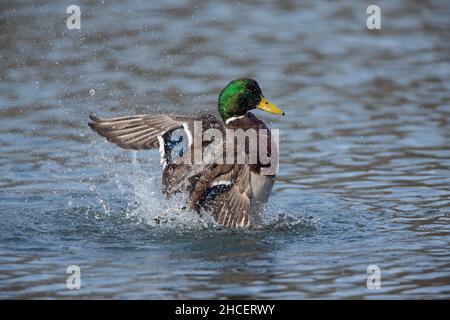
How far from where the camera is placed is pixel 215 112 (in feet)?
35.9

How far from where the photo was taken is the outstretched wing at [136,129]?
26.6 feet

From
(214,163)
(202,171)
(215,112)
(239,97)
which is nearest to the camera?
(214,163)

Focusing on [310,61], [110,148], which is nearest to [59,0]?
[310,61]

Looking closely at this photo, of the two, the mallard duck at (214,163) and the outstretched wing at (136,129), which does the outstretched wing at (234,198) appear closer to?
the mallard duck at (214,163)

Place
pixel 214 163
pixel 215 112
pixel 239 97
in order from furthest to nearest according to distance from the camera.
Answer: pixel 215 112 < pixel 239 97 < pixel 214 163

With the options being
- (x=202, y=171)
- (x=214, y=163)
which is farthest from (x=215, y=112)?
(x=214, y=163)

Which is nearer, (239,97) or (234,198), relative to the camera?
(234,198)

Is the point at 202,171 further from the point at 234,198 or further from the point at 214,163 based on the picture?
the point at 234,198

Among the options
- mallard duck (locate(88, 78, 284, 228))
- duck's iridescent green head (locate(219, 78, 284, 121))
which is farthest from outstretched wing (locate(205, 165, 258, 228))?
duck's iridescent green head (locate(219, 78, 284, 121))

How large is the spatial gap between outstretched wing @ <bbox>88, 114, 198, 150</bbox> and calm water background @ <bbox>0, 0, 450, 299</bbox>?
0.59 metres

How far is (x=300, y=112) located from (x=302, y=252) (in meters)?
4.05

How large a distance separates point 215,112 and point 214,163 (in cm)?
342

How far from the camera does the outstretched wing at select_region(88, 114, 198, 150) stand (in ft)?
26.6

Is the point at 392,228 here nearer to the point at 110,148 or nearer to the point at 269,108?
the point at 269,108
